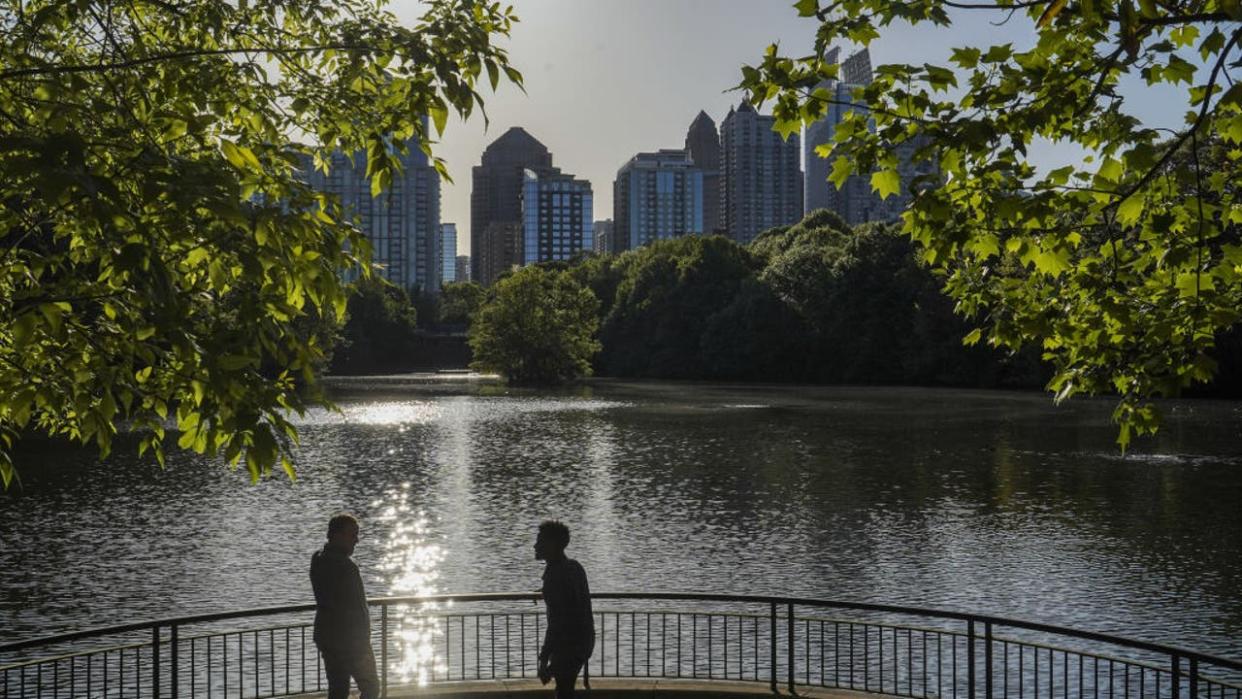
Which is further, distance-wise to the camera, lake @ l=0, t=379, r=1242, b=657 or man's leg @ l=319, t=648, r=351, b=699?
lake @ l=0, t=379, r=1242, b=657

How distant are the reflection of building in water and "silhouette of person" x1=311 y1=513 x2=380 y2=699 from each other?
537 centimetres

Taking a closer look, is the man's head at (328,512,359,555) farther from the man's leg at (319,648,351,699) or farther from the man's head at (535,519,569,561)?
the man's head at (535,519,569,561)

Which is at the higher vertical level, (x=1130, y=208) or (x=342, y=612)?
(x=1130, y=208)

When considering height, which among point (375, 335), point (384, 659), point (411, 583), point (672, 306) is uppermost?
point (672, 306)

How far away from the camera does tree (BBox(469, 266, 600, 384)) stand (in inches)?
4621

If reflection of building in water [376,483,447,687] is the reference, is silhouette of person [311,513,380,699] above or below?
above

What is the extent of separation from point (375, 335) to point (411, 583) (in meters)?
147

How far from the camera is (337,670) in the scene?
9.74 m

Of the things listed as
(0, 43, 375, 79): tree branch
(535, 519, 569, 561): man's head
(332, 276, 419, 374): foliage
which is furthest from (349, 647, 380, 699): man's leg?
(332, 276, 419, 374): foliage

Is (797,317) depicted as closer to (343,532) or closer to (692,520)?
(692,520)

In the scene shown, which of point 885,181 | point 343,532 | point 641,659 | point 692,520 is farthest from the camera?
point 692,520

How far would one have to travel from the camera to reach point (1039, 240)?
387 inches

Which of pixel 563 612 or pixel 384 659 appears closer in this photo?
pixel 563 612

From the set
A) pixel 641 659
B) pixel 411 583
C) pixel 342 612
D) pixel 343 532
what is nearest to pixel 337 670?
pixel 342 612
